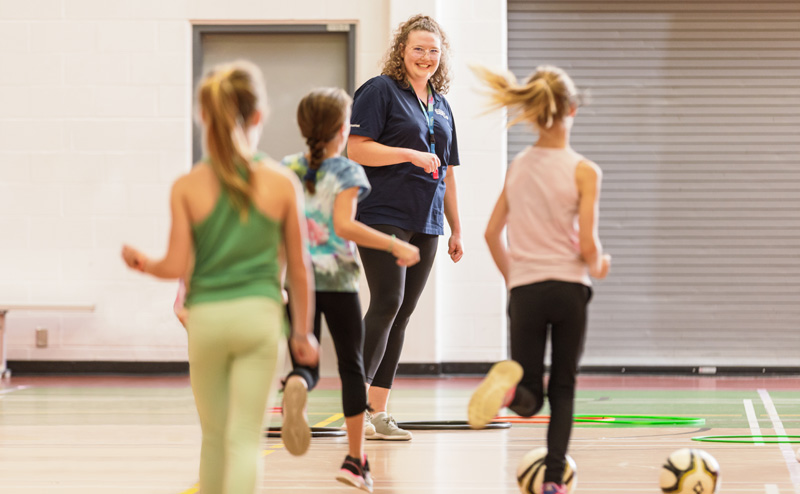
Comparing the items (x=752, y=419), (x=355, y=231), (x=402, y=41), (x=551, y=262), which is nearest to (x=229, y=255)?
(x=355, y=231)

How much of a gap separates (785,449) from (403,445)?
1.67 metres

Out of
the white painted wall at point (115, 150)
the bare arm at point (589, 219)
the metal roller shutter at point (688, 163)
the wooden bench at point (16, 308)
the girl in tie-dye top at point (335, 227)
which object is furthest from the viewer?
the metal roller shutter at point (688, 163)

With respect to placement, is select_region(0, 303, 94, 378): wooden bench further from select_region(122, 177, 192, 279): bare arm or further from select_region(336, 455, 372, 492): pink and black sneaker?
select_region(122, 177, 192, 279): bare arm

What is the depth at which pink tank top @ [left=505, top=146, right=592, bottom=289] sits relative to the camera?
9.99 feet

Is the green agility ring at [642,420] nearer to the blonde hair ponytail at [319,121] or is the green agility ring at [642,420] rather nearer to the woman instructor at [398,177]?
the woman instructor at [398,177]

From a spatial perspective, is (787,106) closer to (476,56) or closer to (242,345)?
(476,56)

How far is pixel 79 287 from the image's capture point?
8.03 meters

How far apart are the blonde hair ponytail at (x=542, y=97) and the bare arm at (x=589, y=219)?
204 millimetres

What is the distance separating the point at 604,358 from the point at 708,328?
2.95 ft

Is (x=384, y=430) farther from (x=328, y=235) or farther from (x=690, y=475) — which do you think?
(x=690, y=475)

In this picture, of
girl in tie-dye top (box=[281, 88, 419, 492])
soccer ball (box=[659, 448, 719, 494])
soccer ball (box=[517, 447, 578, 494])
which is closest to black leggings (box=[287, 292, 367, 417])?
girl in tie-dye top (box=[281, 88, 419, 492])

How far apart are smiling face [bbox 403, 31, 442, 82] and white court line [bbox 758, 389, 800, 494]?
2248 mm

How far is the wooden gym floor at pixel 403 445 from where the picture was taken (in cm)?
363

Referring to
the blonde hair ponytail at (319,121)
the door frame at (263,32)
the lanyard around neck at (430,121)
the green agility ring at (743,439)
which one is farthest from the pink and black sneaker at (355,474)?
the door frame at (263,32)
